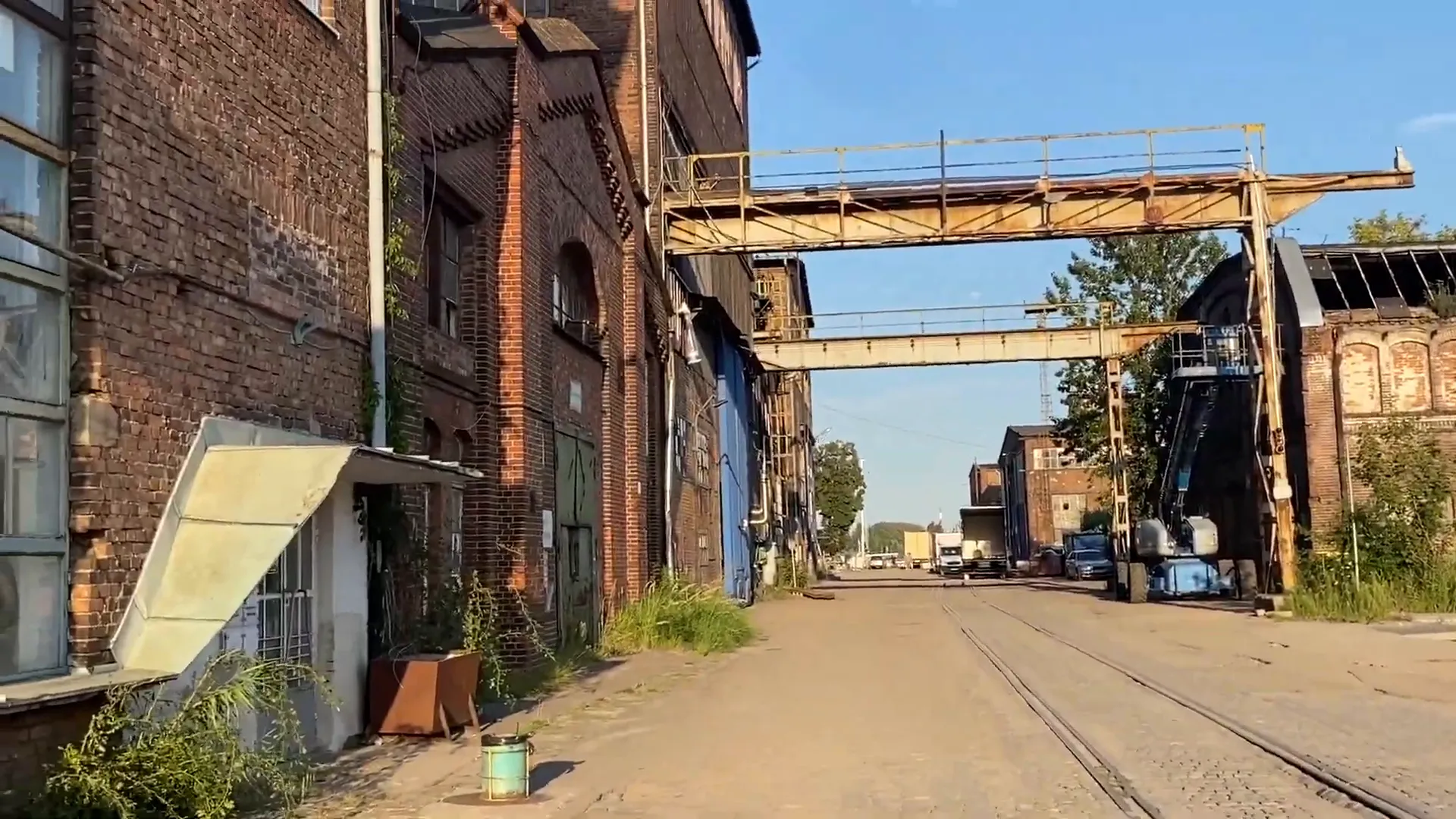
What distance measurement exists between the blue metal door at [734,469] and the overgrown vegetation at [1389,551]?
13099 mm

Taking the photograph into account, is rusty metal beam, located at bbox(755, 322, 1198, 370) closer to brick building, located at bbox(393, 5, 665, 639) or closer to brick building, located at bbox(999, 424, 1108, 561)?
brick building, located at bbox(393, 5, 665, 639)

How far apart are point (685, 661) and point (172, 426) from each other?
38.3 feet

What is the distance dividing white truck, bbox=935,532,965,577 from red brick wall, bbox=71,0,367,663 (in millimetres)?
61494

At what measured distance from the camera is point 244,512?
8.31 meters

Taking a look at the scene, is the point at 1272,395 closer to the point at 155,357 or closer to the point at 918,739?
the point at 918,739

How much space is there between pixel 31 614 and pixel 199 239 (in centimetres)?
266

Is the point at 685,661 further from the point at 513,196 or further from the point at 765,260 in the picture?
the point at 765,260

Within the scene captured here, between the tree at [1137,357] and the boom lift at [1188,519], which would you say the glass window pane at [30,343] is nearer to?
the boom lift at [1188,519]

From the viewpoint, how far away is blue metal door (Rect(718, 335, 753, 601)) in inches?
1359

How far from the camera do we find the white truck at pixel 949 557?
239 feet

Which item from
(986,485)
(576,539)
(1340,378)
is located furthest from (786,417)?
(986,485)

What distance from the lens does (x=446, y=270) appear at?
14.8 m

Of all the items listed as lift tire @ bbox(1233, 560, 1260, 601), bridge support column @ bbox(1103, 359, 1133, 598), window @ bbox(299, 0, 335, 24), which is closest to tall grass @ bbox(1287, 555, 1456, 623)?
lift tire @ bbox(1233, 560, 1260, 601)

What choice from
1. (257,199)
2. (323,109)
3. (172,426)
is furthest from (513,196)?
(172,426)
